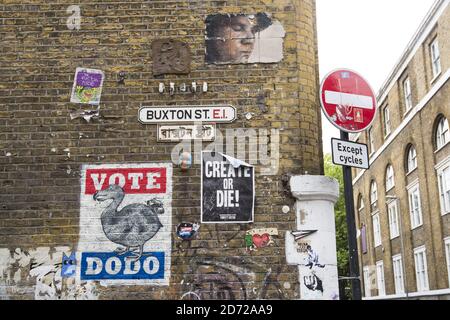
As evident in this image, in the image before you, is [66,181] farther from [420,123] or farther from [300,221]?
[420,123]

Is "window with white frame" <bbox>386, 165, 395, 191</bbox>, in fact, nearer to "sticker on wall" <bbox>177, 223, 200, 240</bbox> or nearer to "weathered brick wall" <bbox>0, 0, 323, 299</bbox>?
"weathered brick wall" <bbox>0, 0, 323, 299</bbox>

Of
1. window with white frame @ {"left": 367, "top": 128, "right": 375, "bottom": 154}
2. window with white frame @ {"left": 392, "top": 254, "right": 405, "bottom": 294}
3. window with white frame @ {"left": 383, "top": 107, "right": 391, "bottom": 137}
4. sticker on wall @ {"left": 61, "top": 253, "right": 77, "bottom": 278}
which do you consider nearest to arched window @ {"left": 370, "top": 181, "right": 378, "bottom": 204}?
window with white frame @ {"left": 367, "top": 128, "right": 375, "bottom": 154}

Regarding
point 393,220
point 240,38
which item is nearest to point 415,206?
point 393,220

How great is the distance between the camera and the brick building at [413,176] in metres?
23.0

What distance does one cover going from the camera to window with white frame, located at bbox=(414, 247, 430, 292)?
1001 inches

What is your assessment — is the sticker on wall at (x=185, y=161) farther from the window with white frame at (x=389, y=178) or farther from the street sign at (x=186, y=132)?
the window with white frame at (x=389, y=178)

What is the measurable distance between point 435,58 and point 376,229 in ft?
44.7

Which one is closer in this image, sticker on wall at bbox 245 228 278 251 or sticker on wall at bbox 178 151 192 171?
sticker on wall at bbox 245 228 278 251

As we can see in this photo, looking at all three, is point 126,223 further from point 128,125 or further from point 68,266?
point 128,125

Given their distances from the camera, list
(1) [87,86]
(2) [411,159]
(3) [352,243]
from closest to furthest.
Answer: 1. (3) [352,243]
2. (1) [87,86]
3. (2) [411,159]

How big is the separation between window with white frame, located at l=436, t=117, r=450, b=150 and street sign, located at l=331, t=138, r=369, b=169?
60.8 ft

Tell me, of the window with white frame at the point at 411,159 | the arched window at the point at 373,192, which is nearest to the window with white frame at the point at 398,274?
the window with white frame at the point at 411,159

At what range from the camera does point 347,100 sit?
579 centimetres
